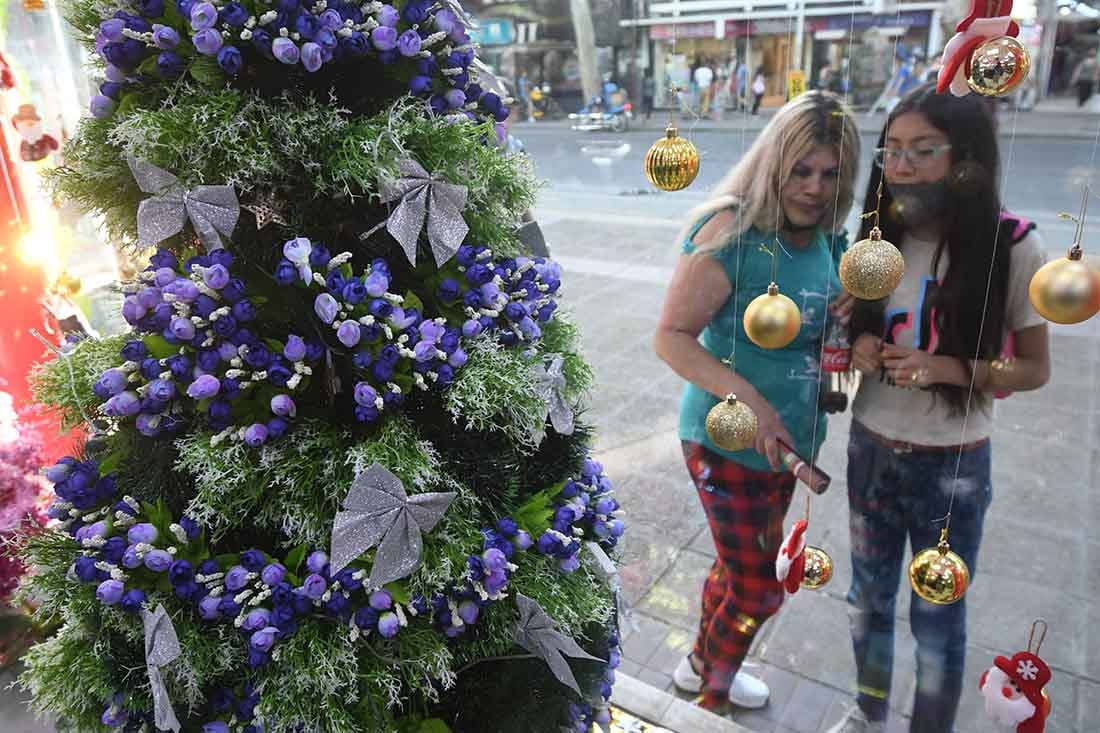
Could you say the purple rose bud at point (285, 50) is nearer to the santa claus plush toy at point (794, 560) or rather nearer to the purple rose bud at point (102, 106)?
the purple rose bud at point (102, 106)

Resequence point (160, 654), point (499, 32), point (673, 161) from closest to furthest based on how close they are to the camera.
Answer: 1. point (160, 654)
2. point (673, 161)
3. point (499, 32)

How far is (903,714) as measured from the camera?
231cm

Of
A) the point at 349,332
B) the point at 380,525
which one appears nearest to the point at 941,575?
the point at 380,525

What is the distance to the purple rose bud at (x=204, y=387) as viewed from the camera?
1.01 metres

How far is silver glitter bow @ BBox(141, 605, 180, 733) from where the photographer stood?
98 cm

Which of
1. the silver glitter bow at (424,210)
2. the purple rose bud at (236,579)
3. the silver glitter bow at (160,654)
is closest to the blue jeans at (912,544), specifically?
the silver glitter bow at (424,210)

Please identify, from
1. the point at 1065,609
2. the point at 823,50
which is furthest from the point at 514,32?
Answer: the point at 1065,609

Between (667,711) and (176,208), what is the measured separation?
6.16 ft

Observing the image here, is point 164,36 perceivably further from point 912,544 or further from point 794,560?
point 912,544

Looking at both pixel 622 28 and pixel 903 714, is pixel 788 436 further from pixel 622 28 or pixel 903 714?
pixel 622 28

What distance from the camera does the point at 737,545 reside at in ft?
6.92

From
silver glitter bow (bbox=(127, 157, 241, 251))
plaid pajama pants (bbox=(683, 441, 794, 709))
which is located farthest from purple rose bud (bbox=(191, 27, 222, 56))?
plaid pajama pants (bbox=(683, 441, 794, 709))

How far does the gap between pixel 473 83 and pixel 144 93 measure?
51 centimetres

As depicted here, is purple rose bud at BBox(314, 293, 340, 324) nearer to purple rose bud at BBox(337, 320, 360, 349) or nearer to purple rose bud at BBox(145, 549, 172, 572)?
purple rose bud at BBox(337, 320, 360, 349)
